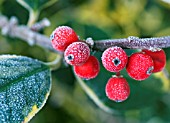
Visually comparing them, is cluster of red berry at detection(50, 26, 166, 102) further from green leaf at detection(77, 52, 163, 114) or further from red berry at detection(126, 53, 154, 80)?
green leaf at detection(77, 52, 163, 114)

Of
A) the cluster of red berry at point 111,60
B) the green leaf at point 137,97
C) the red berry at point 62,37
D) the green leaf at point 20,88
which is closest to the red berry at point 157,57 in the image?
the cluster of red berry at point 111,60

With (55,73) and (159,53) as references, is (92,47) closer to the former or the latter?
(159,53)

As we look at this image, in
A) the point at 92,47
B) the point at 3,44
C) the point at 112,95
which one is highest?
the point at 92,47

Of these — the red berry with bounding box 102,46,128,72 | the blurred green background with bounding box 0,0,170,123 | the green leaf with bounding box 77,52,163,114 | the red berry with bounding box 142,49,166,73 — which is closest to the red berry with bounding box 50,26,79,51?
the red berry with bounding box 102,46,128,72

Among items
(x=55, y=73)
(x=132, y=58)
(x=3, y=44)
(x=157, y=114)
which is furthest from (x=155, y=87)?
(x=3, y=44)

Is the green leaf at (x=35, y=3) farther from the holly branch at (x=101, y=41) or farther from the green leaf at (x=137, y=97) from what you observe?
the green leaf at (x=137, y=97)

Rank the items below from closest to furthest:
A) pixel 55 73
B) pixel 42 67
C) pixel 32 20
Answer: pixel 42 67 < pixel 32 20 < pixel 55 73

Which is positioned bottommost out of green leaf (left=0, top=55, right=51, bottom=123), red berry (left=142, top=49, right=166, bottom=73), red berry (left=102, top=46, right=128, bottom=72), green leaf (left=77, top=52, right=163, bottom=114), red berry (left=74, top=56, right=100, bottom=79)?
green leaf (left=77, top=52, right=163, bottom=114)
